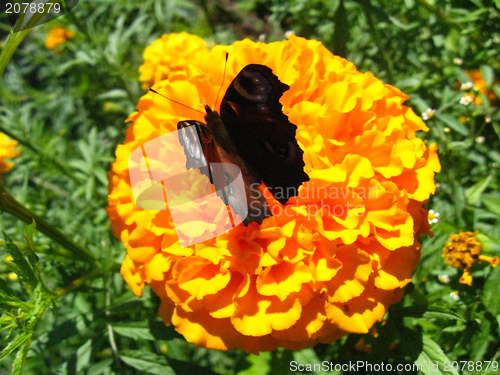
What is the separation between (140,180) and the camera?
5.10 ft

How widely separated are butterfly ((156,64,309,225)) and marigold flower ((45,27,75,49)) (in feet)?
7.92

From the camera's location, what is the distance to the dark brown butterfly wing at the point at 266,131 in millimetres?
1349

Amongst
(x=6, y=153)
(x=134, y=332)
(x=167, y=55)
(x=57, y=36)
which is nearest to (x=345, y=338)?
(x=134, y=332)

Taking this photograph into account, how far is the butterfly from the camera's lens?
4.37 ft

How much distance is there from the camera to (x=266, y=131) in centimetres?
143

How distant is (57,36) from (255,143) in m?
2.72

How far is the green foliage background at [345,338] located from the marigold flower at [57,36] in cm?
12

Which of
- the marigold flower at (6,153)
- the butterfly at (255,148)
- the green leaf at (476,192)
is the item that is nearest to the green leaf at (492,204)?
the green leaf at (476,192)

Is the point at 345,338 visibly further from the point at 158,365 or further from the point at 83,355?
the point at 83,355

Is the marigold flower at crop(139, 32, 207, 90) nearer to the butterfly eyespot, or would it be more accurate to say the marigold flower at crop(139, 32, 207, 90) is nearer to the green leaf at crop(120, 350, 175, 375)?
the butterfly eyespot

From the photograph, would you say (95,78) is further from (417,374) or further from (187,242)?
(417,374)

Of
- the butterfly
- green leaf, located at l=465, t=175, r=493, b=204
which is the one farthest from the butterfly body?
green leaf, located at l=465, t=175, r=493, b=204

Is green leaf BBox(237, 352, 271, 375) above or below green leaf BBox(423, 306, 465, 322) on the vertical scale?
below

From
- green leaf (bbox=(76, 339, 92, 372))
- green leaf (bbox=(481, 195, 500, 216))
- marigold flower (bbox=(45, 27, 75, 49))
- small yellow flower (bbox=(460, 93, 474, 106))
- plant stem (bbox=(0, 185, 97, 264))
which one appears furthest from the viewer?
marigold flower (bbox=(45, 27, 75, 49))
